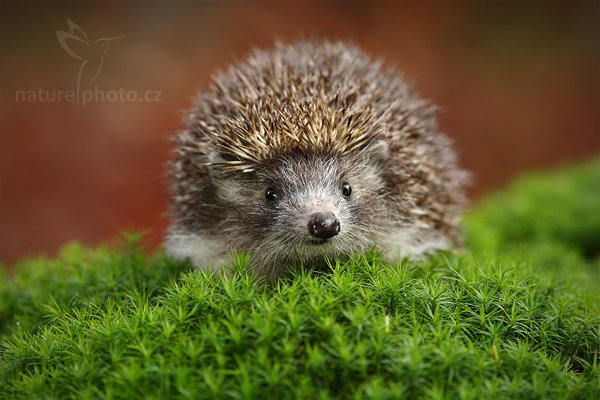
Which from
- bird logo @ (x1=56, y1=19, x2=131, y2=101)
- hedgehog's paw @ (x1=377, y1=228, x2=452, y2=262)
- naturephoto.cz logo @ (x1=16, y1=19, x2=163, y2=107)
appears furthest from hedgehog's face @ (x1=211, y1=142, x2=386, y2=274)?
naturephoto.cz logo @ (x1=16, y1=19, x2=163, y2=107)

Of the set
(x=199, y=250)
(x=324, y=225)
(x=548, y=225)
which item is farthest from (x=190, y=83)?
(x=324, y=225)

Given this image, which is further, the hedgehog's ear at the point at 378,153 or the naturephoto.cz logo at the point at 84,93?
the naturephoto.cz logo at the point at 84,93

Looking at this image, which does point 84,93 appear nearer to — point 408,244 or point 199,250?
point 199,250

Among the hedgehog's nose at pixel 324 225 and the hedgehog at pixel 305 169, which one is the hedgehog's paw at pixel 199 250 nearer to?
the hedgehog at pixel 305 169

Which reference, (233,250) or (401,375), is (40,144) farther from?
(401,375)

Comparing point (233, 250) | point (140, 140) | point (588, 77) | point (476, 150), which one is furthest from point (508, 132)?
point (233, 250)

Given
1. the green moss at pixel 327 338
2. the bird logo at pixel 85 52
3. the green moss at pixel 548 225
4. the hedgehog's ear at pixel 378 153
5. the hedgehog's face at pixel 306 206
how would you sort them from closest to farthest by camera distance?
the green moss at pixel 327 338 < the hedgehog's face at pixel 306 206 < the hedgehog's ear at pixel 378 153 < the green moss at pixel 548 225 < the bird logo at pixel 85 52

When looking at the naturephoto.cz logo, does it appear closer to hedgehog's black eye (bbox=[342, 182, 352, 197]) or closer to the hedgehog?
the hedgehog

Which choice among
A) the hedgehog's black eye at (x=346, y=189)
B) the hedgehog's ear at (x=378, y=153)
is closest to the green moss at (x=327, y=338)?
the hedgehog's black eye at (x=346, y=189)
